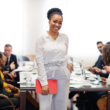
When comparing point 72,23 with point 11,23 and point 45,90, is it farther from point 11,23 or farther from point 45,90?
point 45,90

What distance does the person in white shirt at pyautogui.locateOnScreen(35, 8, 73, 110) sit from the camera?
1.43 m

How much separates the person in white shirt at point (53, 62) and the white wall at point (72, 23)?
13.6 ft

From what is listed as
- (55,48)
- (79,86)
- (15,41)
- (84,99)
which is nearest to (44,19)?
(15,41)

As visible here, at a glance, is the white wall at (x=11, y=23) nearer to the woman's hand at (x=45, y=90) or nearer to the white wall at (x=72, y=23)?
the white wall at (x=72, y=23)

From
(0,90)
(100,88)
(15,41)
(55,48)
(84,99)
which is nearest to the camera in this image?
(55,48)

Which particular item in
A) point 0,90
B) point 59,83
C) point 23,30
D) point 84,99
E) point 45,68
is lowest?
point 84,99

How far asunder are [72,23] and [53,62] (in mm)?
4325

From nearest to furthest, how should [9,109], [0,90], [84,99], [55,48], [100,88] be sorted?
[55,48]
[100,88]
[9,109]
[0,90]
[84,99]

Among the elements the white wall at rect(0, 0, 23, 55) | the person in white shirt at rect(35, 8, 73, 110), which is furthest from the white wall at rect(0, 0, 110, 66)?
the person in white shirt at rect(35, 8, 73, 110)

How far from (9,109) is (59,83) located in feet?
3.05

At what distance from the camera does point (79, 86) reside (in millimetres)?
2033

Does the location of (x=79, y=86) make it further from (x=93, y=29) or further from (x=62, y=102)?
(x=93, y=29)

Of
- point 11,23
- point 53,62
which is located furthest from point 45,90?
point 11,23

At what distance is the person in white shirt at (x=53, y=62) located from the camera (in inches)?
56.4
